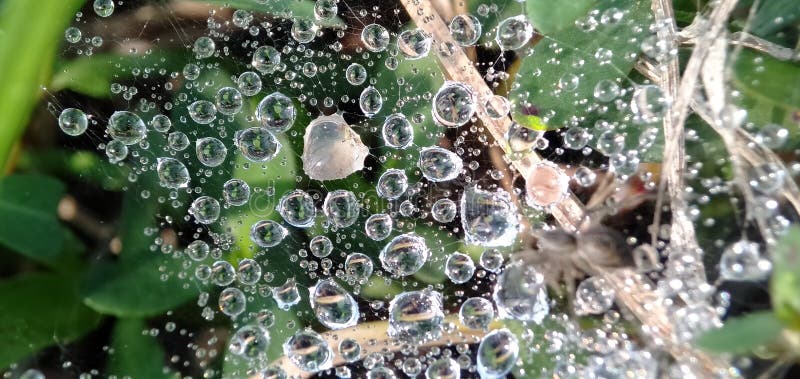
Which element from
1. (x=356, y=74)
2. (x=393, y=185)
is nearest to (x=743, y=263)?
(x=393, y=185)

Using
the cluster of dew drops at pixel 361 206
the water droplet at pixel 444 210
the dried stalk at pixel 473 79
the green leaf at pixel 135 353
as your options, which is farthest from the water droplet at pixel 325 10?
the green leaf at pixel 135 353

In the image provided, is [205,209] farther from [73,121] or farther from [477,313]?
[477,313]

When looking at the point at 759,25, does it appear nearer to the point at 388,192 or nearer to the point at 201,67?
the point at 388,192

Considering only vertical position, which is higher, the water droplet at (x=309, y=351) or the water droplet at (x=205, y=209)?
the water droplet at (x=205, y=209)

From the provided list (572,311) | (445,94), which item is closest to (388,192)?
(445,94)

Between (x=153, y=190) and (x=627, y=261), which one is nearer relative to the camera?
(x=627, y=261)

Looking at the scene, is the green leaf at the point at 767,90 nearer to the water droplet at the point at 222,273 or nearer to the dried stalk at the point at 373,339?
the dried stalk at the point at 373,339
